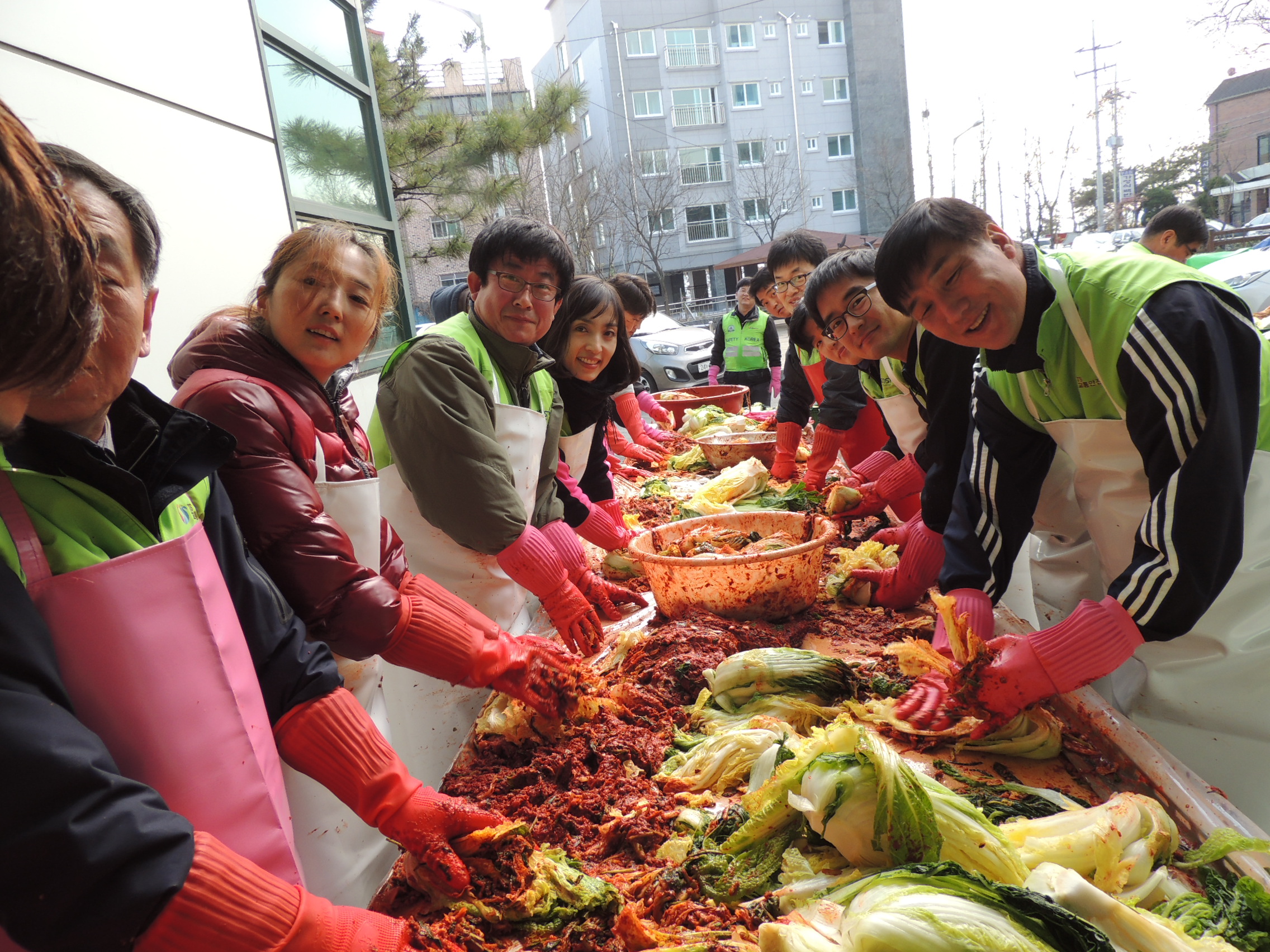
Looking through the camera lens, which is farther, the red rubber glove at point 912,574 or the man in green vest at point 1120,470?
the red rubber glove at point 912,574

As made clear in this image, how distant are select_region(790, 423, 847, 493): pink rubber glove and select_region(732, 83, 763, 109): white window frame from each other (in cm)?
3963

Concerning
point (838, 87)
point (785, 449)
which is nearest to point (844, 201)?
point (838, 87)

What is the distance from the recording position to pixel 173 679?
44.2 inches

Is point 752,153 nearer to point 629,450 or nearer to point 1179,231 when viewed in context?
point 1179,231

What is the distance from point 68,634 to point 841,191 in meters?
44.1

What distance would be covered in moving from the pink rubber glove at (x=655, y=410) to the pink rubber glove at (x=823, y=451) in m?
3.15

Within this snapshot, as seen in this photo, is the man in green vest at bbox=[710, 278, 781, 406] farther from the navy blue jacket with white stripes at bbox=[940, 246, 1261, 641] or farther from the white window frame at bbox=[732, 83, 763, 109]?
the white window frame at bbox=[732, 83, 763, 109]

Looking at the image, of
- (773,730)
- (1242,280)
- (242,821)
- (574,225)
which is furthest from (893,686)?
(574,225)

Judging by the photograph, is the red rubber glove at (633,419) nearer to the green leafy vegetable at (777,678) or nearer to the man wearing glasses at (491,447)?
the man wearing glasses at (491,447)

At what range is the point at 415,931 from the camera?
123 cm

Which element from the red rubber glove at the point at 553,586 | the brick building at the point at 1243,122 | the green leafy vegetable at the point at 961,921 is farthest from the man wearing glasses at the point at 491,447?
the brick building at the point at 1243,122

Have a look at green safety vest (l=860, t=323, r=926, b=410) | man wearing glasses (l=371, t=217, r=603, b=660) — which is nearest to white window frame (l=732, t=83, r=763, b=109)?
green safety vest (l=860, t=323, r=926, b=410)

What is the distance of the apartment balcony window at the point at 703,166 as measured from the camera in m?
38.0

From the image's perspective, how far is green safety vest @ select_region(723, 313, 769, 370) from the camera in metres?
8.60
